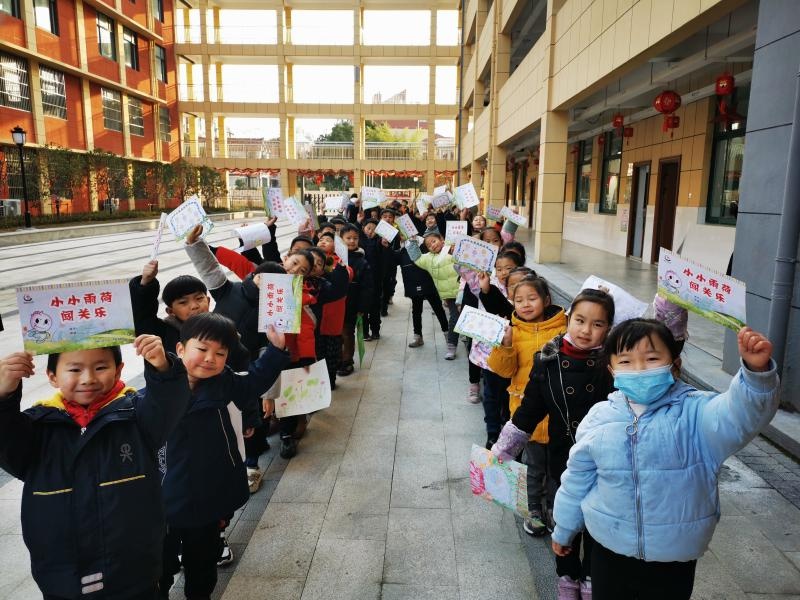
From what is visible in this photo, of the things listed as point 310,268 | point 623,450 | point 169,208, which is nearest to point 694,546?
point 623,450

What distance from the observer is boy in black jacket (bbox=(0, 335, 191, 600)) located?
180 cm

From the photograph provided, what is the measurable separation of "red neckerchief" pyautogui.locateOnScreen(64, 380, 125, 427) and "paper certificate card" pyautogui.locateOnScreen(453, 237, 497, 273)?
2.72 metres

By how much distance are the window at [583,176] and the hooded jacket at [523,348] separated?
15.0m

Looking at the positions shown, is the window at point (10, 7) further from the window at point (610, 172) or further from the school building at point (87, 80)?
the window at point (610, 172)

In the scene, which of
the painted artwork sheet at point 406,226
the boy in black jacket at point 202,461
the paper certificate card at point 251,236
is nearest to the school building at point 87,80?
the painted artwork sheet at point 406,226

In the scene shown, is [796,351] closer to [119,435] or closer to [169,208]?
[119,435]

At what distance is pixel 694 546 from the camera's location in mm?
1795

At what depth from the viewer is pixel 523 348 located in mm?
3256

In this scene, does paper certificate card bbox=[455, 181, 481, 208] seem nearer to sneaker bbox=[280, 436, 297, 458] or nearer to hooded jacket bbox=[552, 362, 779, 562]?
sneaker bbox=[280, 436, 297, 458]

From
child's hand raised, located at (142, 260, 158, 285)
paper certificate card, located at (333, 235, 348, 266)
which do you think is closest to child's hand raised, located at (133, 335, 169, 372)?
child's hand raised, located at (142, 260, 158, 285)

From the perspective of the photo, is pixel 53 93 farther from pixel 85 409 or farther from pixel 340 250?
pixel 85 409

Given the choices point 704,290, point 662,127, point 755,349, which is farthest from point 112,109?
point 755,349

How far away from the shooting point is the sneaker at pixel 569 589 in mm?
2564

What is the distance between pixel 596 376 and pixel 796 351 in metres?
2.90
